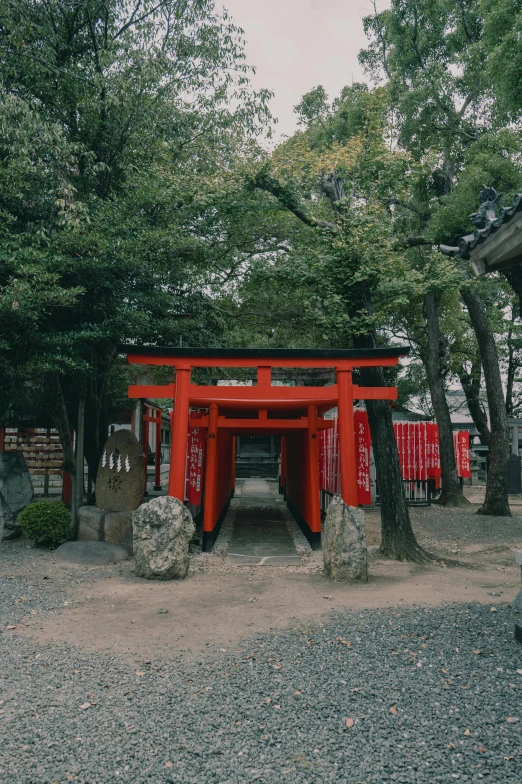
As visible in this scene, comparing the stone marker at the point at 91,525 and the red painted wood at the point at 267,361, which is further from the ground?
the red painted wood at the point at 267,361

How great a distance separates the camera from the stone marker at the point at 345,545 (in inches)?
263

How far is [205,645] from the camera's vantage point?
4.59 metres

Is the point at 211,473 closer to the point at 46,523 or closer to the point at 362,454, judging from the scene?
the point at 46,523

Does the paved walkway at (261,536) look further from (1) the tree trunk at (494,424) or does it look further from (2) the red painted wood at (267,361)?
(1) the tree trunk at (494,424)

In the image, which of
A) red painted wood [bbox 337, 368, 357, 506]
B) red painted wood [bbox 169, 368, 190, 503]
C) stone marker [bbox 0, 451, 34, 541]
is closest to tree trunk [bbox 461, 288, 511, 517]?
red painted wood [bbox 337, 368, 357, 506]

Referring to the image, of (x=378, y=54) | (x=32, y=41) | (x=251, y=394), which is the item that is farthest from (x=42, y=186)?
(x=378, y=54)

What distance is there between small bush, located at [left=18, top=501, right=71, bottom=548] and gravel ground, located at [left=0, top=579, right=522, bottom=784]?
160 inches

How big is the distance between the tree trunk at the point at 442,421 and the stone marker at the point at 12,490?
10805mm

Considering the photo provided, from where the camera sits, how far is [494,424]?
13375 millimetres

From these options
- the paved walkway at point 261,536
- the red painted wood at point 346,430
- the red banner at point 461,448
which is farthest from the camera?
the red banner at point 461,448

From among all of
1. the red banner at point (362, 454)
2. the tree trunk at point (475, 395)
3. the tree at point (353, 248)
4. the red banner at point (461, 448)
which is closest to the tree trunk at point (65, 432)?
the tree at point (353, 248)

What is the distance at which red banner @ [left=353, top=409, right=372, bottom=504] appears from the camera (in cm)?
1330

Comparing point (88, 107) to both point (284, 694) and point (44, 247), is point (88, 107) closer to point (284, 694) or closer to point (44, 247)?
point (44, 247)

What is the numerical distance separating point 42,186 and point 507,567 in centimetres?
938
